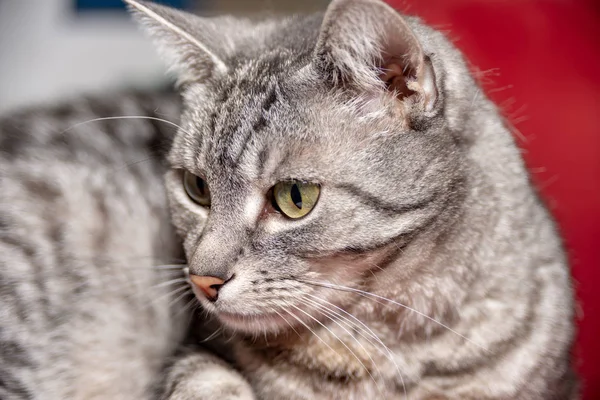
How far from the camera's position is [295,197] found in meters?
0.88

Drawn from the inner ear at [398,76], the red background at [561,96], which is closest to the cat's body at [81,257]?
the inner ear at [398,76]

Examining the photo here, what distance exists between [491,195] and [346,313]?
11.3 inches

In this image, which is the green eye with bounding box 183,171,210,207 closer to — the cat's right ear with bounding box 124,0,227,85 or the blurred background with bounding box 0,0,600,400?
the cat's right ear with bounding box 124,0,227,85

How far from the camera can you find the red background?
151 cm

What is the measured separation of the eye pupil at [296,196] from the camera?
2.88 feet

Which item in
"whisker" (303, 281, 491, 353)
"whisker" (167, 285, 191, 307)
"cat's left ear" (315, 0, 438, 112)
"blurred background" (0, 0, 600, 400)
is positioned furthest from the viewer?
"blurred background" (0, 0, 600, 400)

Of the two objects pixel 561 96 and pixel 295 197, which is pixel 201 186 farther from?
pixel 561 96

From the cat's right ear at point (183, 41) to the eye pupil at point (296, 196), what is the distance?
0.25 metres

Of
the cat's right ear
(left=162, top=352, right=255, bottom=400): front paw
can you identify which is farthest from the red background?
(left=162, top=352, right=255, bottom=400): front paw

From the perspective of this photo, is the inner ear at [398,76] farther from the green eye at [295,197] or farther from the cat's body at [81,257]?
the cat's body at [81,257]

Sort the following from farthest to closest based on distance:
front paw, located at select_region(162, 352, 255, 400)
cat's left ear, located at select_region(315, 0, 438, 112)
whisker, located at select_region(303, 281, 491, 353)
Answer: front paw, located at select_region(162, 352, 255, 400) < whisker, located at select_region(303, 281, 491, 353) < cat's left ear, located at select_region(315, 0, 438, 112)

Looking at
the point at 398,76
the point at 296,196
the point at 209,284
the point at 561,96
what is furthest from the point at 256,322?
the point at 561,96

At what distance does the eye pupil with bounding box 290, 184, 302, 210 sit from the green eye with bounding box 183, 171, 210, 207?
0.18 metres

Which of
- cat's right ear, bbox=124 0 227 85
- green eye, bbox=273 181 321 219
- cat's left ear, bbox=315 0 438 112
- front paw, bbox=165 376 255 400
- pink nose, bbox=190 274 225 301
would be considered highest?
cat's right ear, bbox=124 0 227 85
